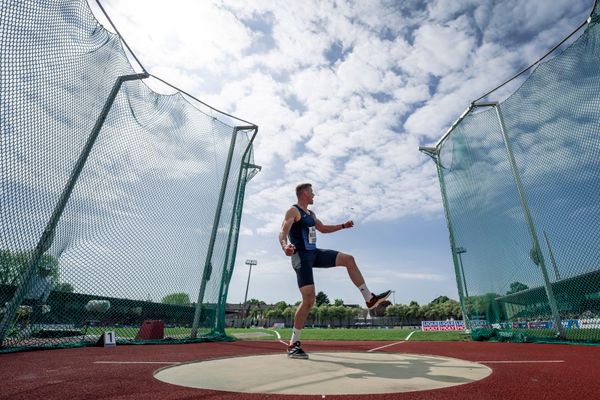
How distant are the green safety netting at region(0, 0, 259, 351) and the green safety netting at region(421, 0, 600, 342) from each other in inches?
240

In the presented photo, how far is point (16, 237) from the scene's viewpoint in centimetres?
371

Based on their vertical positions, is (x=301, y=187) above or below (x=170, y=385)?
above

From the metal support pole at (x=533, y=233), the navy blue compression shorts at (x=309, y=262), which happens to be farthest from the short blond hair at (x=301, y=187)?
the metal support pole at (x=533, y=233)

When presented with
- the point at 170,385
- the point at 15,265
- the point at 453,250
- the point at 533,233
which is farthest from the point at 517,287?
the point at 15,265

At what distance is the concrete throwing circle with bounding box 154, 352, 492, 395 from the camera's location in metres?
1.95

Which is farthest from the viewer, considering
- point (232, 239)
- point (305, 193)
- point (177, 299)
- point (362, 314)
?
point (362, 314)

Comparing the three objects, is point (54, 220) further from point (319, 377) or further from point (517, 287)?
point (517, 287)

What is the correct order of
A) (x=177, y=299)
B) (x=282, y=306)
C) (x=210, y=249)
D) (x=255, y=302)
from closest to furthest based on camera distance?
1. (x=177, y=299)
2. (x=210, y=249)
3. (x=282, y=306)
4. (x=255, y=302)

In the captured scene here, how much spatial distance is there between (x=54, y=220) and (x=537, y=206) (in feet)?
26.4

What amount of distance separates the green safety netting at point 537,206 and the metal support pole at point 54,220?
7491 millimetres

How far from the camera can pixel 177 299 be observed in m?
6.31

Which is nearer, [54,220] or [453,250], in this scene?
[54,220]

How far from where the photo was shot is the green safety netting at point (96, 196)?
3.73 metres

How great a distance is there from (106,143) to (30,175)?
132cm
